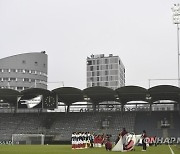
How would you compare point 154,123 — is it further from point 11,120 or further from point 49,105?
point 11,120

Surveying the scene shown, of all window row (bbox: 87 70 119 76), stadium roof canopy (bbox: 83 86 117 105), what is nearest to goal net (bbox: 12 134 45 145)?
stadium roof canopy (bbox: 83 86 117 105)

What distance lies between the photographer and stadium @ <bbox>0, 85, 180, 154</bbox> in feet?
206

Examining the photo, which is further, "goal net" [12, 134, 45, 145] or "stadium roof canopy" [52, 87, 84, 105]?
"stadium roof canopy" [52, 87, 84, 105]

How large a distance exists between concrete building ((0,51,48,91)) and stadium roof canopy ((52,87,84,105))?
55923 millimetres

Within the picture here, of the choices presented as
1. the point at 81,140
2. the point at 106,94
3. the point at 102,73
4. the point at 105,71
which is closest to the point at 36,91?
the point at 106,94

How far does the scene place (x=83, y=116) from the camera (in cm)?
7081

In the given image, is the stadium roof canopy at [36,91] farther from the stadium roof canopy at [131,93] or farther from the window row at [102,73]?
the window row at [102,73]

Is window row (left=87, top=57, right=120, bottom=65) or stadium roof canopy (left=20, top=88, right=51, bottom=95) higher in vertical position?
window row (left=87, top=57, right=120, bottom=65)

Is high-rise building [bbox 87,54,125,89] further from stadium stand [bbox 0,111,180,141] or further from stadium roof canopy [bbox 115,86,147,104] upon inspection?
stadium roof canopy [bbox 115,86,147,104]

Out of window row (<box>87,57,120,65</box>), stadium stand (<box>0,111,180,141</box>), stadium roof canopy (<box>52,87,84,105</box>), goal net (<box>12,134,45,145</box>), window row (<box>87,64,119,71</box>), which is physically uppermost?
window row (<box>87,57,120,65</box>)

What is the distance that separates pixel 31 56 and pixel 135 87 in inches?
2966

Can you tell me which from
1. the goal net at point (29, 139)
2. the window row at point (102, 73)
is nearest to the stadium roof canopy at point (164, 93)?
the goal net at point (29, 139)

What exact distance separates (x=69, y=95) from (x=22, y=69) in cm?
6554

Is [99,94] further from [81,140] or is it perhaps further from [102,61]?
[102,61]
